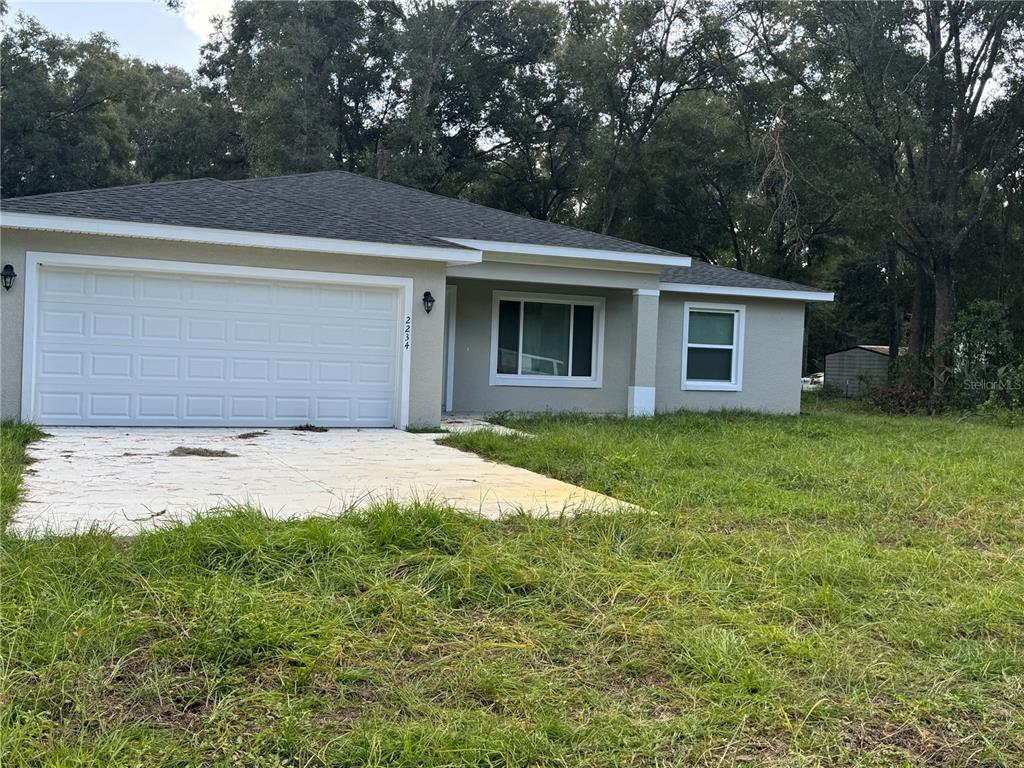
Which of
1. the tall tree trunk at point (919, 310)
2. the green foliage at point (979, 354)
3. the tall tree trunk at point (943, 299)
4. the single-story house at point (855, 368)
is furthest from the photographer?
the single-story house at point (855, 368)

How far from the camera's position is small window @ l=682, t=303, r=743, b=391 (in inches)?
622

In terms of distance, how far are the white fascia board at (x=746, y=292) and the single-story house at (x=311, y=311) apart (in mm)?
44

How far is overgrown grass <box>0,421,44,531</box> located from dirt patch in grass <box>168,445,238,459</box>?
125 cm

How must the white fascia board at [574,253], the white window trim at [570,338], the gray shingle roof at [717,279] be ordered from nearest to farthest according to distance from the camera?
1. the white fascia board at [574,253]
2. the white window trim at [570,338]
3. the gray shingle roof at [717,279]

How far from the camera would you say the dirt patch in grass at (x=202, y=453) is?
812 centimetres

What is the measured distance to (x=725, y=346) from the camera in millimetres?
16094

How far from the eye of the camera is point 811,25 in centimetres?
2030

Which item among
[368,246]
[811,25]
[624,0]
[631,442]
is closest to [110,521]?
[631,442]

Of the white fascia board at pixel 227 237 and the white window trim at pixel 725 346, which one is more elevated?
the white fascia board at pixel 227 237

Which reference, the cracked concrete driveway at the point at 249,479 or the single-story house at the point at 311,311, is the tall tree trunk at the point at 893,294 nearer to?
the single-story house at the point at 311,311

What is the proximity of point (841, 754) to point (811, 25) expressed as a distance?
2067 centimetres

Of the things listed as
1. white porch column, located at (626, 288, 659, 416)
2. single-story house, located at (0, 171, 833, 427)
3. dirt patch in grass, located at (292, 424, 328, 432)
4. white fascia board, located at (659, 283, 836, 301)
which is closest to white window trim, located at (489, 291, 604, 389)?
single-story house, located at (0, 171, 833, 427)

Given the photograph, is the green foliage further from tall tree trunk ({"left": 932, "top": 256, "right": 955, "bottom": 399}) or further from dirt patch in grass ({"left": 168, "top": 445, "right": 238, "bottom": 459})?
dirt patch in grass ({"left": 168, "top": 445, "right": 238, "bottom": 459})

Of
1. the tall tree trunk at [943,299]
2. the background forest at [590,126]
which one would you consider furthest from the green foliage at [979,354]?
the background forest at [590,126]
